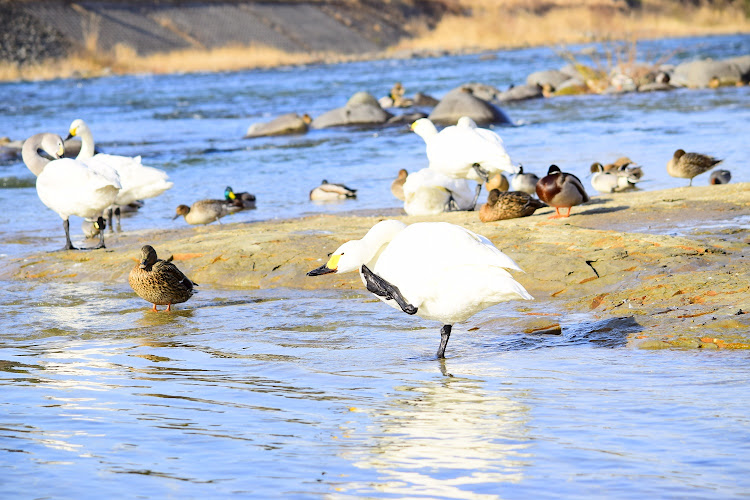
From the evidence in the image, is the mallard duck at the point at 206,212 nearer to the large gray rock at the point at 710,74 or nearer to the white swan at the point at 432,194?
the white swan at the point at 432,194

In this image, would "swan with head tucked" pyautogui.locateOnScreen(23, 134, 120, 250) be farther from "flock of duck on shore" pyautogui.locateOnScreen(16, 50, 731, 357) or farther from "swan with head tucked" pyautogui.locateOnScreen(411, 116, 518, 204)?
"swan with head tucked" pyautogui.locateOnScreen(411, 116, 518, 204)

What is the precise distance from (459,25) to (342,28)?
10293 mm

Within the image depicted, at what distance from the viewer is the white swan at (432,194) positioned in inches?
457

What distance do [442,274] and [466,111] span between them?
2061 centimetres

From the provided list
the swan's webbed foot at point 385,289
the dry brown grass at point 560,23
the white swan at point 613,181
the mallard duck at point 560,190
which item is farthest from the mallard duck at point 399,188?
the dry brown grass at point 560,23

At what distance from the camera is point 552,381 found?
505 centimetres

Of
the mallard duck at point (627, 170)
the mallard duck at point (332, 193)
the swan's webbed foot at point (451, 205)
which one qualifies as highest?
the mallard duck at point (627, 170)

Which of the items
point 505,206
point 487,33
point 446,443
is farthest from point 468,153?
point 487,33

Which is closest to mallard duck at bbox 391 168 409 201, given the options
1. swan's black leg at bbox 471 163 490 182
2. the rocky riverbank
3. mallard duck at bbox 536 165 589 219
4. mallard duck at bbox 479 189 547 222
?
swan's black leg at bbox 471 163 490 182

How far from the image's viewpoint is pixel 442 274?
18.1ft

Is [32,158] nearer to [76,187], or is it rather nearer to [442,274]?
[76,187]

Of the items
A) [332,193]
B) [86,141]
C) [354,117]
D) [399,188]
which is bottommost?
[332,193]

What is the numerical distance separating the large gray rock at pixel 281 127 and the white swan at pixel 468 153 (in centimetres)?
1416

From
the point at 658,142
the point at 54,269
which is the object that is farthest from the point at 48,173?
the point at 658,142
